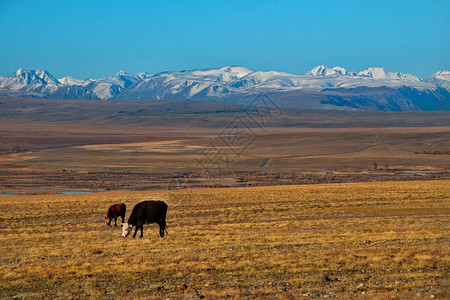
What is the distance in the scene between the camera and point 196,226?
21.8 meters

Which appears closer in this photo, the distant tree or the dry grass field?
the dry grass field

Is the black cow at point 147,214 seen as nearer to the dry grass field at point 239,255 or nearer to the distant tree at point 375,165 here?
the dry grass field at point 239,255

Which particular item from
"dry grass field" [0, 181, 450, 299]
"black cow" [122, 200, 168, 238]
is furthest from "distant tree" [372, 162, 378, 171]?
"black cow" [122, 200, 168, 238]

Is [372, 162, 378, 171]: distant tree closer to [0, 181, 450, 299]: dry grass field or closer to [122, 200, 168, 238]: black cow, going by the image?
[0, 181, 450, 299]: dry grass field

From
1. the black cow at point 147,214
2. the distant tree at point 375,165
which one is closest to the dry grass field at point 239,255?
the black cow at point 147,214

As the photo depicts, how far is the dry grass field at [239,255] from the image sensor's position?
10938 mm

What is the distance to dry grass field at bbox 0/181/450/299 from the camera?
1094 centimetres

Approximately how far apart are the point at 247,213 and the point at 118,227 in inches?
272

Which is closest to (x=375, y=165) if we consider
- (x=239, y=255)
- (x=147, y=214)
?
(x=147, y=214)

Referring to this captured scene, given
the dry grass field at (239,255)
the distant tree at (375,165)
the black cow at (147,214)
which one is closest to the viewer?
the dry grass field at (239,255)

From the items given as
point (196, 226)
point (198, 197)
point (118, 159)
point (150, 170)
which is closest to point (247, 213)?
point (196, 226)

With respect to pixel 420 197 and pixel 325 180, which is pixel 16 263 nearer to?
pixel 420 197

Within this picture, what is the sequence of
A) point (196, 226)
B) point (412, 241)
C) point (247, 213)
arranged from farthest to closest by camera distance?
1. point (247, 213)
2. point (196, 226)
3. point (412, 241)

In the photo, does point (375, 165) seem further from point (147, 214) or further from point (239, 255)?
point (239, 255)
